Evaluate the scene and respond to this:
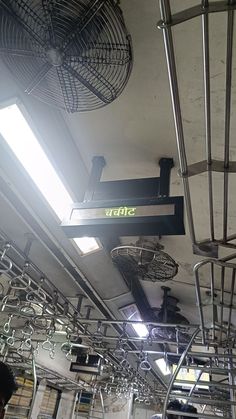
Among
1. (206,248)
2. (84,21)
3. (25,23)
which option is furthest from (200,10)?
(206,248)

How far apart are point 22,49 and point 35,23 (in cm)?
11

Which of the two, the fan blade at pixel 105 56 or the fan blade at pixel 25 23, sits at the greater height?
the fan blade at pixel 105 56

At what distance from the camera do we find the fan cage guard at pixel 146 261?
92.0 inches

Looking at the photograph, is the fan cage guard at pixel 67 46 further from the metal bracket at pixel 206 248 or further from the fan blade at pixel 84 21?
the metal bracket at pixel 206 248

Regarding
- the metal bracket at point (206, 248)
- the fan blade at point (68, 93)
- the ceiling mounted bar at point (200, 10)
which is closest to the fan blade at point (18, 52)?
Answer: the fan blade at point (68, 93)

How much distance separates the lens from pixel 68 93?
135 cm

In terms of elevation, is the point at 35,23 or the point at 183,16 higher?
the point at 35,23

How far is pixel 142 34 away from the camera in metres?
1.41

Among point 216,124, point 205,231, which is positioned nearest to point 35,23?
point 216,124

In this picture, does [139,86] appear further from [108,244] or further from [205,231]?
[108,244]

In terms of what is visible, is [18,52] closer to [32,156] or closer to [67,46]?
[67,46]

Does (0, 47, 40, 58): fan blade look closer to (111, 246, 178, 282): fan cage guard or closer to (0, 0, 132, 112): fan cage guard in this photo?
(0, 0, 132, 112): fan cage guard

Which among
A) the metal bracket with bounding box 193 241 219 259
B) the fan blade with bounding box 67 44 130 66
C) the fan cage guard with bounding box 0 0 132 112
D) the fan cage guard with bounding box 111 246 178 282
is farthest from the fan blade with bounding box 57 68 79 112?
the fan cage guard with bounding box 111 246 178 282

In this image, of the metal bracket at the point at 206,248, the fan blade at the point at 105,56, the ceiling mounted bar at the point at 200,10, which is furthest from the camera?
the metal bracket at the point at 206,248
